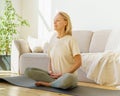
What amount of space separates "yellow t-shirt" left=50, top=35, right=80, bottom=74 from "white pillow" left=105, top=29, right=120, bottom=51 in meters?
1.17

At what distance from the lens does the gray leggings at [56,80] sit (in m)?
2.41

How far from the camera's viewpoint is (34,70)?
2676 millimetres

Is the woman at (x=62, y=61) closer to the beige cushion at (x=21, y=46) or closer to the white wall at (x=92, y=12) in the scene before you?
the beige cushion at (x=21, y=46)

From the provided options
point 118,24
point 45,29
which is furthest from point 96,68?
point 45,29

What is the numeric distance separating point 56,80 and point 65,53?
284mm

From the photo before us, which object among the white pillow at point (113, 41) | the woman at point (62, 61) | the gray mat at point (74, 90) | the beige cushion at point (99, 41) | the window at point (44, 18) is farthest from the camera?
the window at point (44, 18)

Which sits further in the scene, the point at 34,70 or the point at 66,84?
the point at 34,70

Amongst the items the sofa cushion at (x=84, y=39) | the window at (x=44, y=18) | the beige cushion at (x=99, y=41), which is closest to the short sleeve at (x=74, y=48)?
the beige cushion at (x=99, y=41)

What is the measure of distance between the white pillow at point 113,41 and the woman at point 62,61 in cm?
117

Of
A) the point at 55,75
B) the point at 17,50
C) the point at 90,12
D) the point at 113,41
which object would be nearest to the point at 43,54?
the point at 17,50

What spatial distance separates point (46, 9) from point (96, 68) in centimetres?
249

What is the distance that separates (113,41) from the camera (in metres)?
3.71

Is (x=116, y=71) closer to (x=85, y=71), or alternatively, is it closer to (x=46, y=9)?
(x=85, y=71)

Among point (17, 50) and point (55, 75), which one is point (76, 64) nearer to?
point (55, 75)
